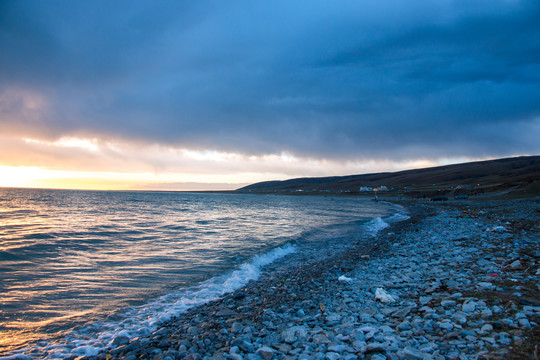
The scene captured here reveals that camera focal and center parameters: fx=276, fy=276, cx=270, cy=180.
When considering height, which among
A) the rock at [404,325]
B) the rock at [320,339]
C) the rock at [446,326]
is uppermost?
the rock at [446,326]

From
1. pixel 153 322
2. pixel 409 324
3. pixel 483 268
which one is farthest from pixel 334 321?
pixel 483 268

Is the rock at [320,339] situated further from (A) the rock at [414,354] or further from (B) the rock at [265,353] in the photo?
(A) the rock at [414,354]

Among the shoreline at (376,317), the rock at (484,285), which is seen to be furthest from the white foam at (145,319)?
the rock at (484,285)

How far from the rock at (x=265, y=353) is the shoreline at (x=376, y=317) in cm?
2

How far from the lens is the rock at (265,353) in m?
5.25

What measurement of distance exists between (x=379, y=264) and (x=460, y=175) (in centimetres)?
22039

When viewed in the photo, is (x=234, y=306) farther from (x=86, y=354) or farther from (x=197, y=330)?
(x=86, y=354)

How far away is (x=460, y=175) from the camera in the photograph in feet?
631

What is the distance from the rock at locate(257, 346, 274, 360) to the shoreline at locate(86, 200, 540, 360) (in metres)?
0.02

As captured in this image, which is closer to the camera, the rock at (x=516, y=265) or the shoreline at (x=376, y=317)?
the shoreline at (x=376, y=317)

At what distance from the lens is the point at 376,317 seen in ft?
21.8

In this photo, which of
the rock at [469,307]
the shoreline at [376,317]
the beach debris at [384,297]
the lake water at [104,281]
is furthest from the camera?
the beach debris at [384,297]

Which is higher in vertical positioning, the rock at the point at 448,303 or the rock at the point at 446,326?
the rock at the point at 446,326

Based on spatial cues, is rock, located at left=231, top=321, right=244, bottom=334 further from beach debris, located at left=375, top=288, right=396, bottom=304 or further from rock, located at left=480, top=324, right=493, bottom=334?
rock, located at left=480, top=324, right=493, bottom=334
